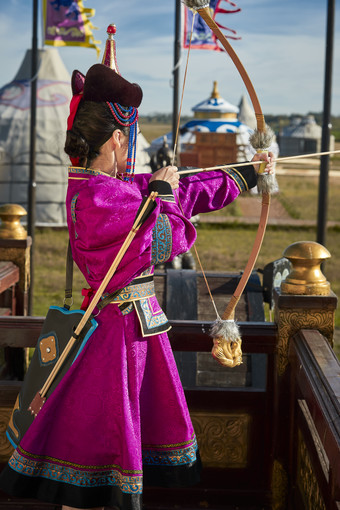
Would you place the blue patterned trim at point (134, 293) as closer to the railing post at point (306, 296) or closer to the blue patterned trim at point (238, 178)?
the blue patterned trim at point (238, 178)

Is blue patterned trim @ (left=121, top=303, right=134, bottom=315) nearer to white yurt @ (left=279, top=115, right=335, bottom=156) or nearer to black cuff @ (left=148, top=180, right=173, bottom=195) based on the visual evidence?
black cuff @ (left=148, top=180, right=173, bottom=195)

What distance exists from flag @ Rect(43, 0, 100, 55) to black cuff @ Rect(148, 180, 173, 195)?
747 centimetres

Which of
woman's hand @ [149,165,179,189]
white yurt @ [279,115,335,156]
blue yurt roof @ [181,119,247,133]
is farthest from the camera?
white yurt @ [279,115,335,156]

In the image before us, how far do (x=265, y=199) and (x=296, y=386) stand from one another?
2.95 feet

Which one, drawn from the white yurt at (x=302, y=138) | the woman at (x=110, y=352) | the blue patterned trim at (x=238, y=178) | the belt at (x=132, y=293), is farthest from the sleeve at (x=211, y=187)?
the white yurt at (x=302, y=138)

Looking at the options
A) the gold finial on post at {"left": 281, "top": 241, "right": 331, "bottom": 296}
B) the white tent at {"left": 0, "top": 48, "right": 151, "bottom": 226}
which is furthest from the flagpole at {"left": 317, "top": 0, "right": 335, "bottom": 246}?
the white tent at {"left": 0, "top": 48, "right": 151, "bottom": 226}

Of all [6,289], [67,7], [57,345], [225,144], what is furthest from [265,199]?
[225,144]

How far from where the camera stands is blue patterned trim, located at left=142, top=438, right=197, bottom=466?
102 inches

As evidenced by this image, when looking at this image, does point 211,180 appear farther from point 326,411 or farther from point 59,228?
point 59,228

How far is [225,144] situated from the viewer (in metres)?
26.0

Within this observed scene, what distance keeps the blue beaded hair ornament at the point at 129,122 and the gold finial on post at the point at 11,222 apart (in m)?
2.17

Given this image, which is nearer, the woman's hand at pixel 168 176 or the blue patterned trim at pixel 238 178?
the woman's hand at pixel 168 176

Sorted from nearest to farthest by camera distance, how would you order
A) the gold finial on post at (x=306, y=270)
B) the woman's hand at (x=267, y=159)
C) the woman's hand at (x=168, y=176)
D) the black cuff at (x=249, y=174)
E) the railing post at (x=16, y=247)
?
the woman's hand at (x=168, y=176) < the woman's hand at (x=267, y=159) < the black cuff at (x=249, y=174) < the gold finial on post at (x=306, y=270) < the railing post at (x=16, y=247)

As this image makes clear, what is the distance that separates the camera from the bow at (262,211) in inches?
103
